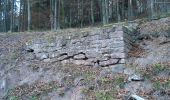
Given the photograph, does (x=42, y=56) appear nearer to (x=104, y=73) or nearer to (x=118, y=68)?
(x=104, y=73)

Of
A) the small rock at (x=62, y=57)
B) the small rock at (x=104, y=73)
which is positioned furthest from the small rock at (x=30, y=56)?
the small rock at (x=104, y=73)

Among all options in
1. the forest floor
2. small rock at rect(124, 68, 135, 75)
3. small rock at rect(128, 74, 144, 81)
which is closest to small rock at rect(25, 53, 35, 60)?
the forest floor

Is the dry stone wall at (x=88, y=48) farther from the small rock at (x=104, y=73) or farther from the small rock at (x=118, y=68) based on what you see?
the small rock at (x=104, y=73)

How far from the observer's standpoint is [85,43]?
11.6 meters

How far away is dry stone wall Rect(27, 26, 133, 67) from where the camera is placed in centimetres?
1095

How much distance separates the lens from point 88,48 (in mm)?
11469

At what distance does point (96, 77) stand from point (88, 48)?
1.44 metres

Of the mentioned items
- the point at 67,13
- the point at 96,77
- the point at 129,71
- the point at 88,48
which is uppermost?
the point at 67,13

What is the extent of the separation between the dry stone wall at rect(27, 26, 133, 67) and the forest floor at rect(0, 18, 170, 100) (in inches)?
11.4

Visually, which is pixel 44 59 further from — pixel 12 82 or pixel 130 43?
pixel 130 43

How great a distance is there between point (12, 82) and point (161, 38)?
5.79 m

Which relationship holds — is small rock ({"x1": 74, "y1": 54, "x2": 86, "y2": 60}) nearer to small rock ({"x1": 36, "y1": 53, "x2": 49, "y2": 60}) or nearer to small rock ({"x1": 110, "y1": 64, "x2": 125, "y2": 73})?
small rock ({"x1": 110, "y1": 64, "x2": 125, "y2": 73})

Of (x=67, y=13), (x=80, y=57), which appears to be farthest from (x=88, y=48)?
(x=67, y=13)

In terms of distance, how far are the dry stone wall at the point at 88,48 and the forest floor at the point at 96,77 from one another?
0.95 ft
